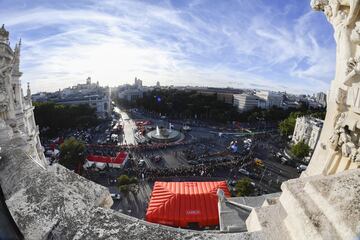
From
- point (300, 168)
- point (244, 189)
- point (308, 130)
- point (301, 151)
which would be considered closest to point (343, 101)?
point (244, 189)

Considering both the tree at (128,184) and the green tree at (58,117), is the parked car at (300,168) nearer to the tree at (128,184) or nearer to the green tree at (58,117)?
the tree at (128,184)

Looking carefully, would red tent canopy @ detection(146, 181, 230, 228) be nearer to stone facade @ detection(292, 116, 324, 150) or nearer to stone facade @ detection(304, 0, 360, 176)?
stone facade @ detection(304, 0, 360, 176)

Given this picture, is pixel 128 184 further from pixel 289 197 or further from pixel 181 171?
pixel 289 197

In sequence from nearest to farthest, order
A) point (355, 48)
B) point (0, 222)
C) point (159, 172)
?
point (0, 222), point (355, 48), point (159, 172)

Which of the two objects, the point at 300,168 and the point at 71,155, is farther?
the point at 300,168

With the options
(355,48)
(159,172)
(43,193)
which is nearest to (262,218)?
(43,193)

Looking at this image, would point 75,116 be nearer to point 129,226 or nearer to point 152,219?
point 152,219
